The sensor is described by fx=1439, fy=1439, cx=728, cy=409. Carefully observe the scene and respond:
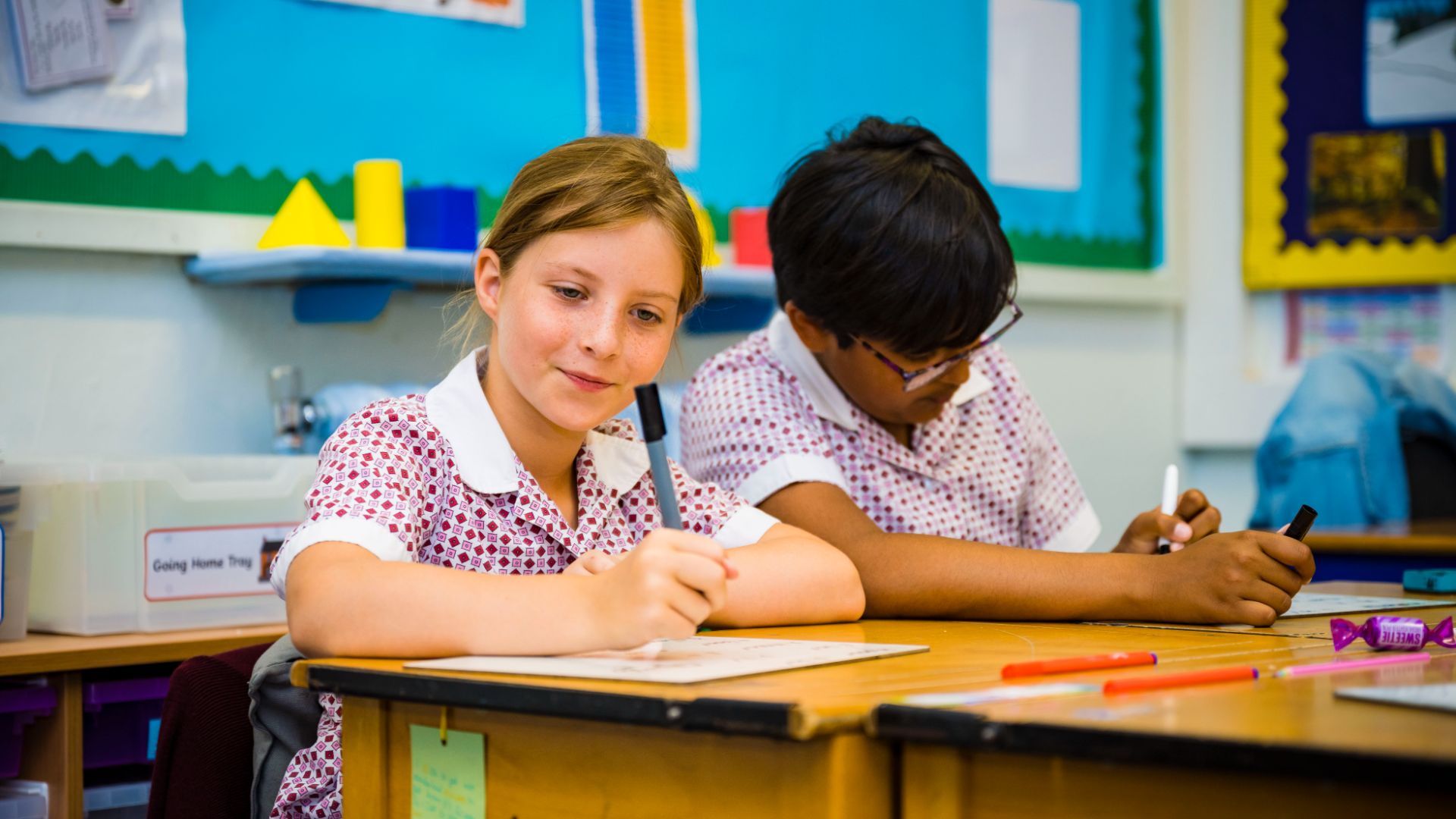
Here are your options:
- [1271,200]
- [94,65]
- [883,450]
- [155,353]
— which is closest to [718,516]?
[883,450]

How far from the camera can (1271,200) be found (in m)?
3.52

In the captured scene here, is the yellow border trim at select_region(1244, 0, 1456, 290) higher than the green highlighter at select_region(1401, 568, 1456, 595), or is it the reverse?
the yellow border trim at select_region(1244, 0, 1456, 290)

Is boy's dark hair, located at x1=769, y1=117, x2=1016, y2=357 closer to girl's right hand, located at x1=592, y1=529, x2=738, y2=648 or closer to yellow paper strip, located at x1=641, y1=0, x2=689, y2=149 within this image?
girl's right hand, located at x1=592, y1=529, x2=738, y2=648

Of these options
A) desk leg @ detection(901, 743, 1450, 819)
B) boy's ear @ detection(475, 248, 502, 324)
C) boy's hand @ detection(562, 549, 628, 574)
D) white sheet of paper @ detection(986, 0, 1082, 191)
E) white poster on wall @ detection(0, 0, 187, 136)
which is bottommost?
desk leg @ detection(901, 743, 1450, 819)

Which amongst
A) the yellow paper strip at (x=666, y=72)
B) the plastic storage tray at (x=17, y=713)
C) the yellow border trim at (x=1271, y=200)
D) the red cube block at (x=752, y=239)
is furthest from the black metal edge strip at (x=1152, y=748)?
the yellow border trim at (x=1271, y=200)

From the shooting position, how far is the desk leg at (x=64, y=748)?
1.65 meters

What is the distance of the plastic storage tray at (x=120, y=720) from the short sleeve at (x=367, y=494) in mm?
726

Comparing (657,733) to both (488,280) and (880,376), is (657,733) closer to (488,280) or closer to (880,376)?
(488,280)

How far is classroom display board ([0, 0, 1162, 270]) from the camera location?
2.12 metres

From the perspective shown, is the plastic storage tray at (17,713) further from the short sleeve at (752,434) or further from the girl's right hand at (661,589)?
the girl's right hand at (661,589)

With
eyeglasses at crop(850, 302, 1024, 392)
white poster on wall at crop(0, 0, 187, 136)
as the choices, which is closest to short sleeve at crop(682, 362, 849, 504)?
eyeglasses at crop(850, 302, 1024, 392)

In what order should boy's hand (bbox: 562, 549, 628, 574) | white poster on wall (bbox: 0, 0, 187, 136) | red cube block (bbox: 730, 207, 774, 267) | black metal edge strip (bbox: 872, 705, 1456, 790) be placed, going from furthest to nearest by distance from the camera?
red cube block (bbox: 730, 207, 774, 267) → white poster on wall (bbox: 0, 0, 187, 136) → boy's hand (bbox: 562, 549, 628, 574) → black metal edge strip (bbox: 872, 705, 1456, 790)

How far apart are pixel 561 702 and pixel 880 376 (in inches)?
31.5

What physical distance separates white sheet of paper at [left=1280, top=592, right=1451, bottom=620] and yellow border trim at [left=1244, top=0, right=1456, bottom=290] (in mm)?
2085
